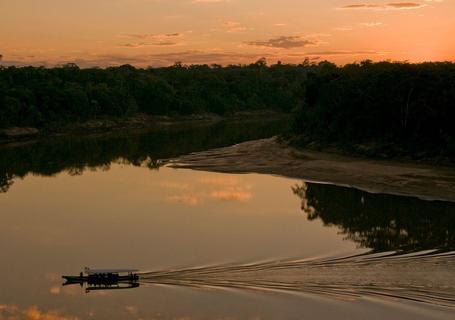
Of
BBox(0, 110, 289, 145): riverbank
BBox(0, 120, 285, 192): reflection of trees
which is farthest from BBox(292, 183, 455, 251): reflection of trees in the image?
BBox(0, 110, 289, 145): riverbank

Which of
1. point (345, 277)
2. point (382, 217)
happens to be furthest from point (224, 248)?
point (382, 217)

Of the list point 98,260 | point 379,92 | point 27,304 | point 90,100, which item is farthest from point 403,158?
point 90,100

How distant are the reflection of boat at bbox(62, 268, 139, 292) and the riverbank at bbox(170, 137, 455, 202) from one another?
70.4ft

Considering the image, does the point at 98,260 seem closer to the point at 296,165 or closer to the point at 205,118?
the point at 296,165

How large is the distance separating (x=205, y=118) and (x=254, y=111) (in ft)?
63.7

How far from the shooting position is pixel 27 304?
64.4ft

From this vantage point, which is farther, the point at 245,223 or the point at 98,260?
the point at 245,223

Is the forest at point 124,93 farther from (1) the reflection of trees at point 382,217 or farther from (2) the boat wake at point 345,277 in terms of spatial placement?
(2) the boat wake at point 345,277

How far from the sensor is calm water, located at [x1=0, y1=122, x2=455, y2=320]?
19.1 meters

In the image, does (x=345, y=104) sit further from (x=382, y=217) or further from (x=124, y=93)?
(x=124, y=93)

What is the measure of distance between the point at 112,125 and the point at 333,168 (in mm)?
66071

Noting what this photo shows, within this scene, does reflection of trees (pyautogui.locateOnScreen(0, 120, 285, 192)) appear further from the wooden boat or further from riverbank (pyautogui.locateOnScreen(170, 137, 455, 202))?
the wooden boat

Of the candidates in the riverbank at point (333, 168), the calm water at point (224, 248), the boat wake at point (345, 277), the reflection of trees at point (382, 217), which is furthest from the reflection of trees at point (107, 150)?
the boat wake at point (345, 277)

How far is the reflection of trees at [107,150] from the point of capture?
183ft
